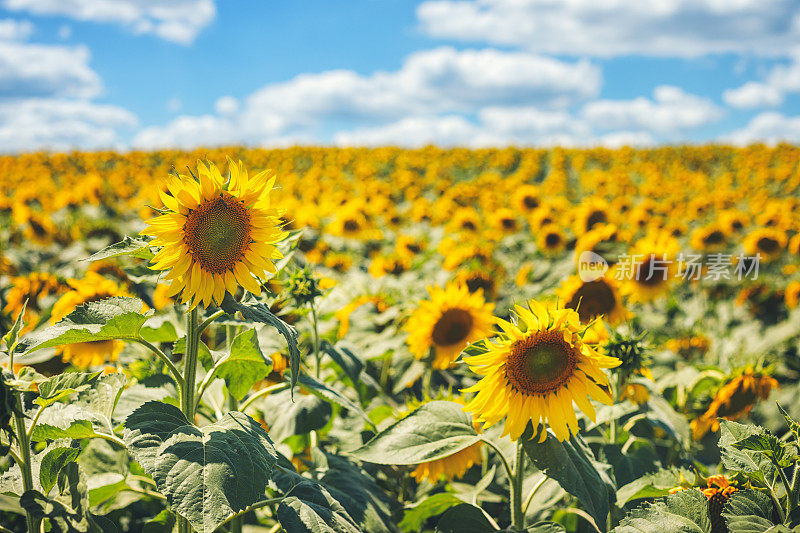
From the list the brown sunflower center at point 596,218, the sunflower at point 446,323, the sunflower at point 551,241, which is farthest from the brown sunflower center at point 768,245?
the sunflower at point 446,323

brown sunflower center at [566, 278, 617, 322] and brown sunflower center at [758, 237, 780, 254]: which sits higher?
brown sunflower center at [758, 237, 780, 254]

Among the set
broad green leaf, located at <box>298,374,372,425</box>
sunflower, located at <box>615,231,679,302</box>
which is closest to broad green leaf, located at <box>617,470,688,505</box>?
broad green leaf, located at <box>298,374,372,425</box>

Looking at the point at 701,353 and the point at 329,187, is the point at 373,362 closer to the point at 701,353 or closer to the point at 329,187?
the point at 701,353

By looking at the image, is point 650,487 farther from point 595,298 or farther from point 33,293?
point 33,293

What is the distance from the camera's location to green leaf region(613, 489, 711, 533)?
1474mm

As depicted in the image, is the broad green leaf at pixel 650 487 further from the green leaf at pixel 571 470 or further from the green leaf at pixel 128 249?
the green leaf at pixel 128 249

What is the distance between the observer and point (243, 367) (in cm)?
179

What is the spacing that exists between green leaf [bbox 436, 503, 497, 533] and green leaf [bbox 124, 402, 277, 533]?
2.32 feet

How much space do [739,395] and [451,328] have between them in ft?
4.21

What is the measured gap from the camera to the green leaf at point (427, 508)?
2074 millimetres

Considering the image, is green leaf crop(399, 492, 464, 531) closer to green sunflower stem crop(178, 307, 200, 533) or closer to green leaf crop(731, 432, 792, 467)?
green sunflower stem crop(178, 307, 200, 533)

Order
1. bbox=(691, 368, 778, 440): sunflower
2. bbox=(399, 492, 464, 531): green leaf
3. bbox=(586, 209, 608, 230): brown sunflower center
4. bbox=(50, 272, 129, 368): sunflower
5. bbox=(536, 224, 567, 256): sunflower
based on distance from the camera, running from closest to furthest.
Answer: bbox=(399, 492, 464, 531): green leaf
bbox=(691, 368, 778, 440): sunflower
bbox=(50, 272, 129, 368): sunflower
bbox=(536, 224, 567, 256): sunflower
bbox=(586, 209, 608, 230): brown sunflower center

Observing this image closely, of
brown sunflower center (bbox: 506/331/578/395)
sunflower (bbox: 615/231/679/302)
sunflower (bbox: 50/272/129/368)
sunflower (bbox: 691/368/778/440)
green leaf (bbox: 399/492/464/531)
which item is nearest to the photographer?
brown sunflower center (bbox: 506/331/578/395)

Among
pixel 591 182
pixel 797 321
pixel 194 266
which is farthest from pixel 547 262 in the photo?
pixel 591 182
